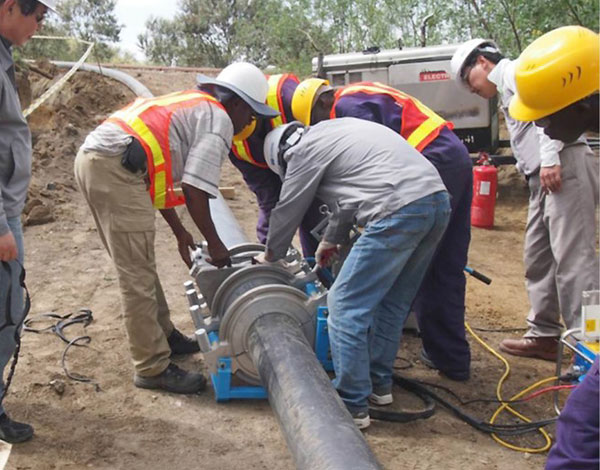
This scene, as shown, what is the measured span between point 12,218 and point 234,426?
59.1 inches

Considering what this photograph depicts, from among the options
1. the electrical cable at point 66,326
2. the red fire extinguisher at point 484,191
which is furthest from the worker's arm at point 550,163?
the red fire extinguisher at point 484,191

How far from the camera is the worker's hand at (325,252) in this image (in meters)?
3.45

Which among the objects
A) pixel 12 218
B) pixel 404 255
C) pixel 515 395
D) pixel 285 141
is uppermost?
pixel 285 141

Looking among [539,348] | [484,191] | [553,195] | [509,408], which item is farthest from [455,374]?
[484,191]

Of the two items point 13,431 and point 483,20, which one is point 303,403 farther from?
point 483,20

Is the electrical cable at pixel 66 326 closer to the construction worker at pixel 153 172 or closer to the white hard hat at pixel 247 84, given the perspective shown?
the construction worker at pixel 153 172

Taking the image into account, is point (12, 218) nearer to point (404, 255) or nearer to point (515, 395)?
point (404, 255)

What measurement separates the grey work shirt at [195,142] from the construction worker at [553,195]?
5.41 feet

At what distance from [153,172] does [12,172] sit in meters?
0.72

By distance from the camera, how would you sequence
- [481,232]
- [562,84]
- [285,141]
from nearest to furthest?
[562,84], [285,141], [481,232]

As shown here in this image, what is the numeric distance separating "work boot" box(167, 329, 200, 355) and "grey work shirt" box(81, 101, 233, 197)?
4.02 ft

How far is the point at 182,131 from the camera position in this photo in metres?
3.41

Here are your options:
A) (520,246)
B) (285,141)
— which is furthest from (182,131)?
(520,246)

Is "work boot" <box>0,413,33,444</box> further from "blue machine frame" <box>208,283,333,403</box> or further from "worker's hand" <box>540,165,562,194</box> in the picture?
"worker's hand" <box>540,165,562,194</box>
